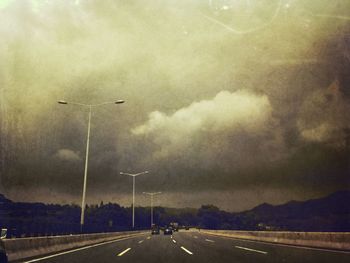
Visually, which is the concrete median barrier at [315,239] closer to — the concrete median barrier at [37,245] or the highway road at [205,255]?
the highway road at [205,255]

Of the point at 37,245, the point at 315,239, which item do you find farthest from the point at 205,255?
Answer: the point at 315,239

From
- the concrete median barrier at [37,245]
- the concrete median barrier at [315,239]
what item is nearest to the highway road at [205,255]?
the concrete median barrier at [37,245]

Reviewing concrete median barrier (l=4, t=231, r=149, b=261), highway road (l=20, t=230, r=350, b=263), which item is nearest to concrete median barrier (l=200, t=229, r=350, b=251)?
highway road (l=20, t=230, r=350, b=263)

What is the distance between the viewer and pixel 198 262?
1068cm

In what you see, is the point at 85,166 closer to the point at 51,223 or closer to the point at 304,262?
the point at 51,223

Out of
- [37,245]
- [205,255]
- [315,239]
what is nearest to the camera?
[205,255]

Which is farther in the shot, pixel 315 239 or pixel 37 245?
pixel 315 239

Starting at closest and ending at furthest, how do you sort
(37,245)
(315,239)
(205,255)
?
1. (205,255)
2. (37,245)
3. (315,239)

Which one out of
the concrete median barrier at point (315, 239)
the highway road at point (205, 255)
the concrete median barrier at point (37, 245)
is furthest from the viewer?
the concrete median barrier at point (315, 239)

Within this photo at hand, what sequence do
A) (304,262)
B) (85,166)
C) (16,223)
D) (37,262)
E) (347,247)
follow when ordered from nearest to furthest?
(304,262) < (37,262) < (347,247) < (16,223) < (85,166)

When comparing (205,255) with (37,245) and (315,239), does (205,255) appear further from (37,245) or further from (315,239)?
(315,239)

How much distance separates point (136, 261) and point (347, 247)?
925 centimetres

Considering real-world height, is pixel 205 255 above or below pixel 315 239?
below

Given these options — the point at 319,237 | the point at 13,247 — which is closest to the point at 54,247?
the point at 13,247
